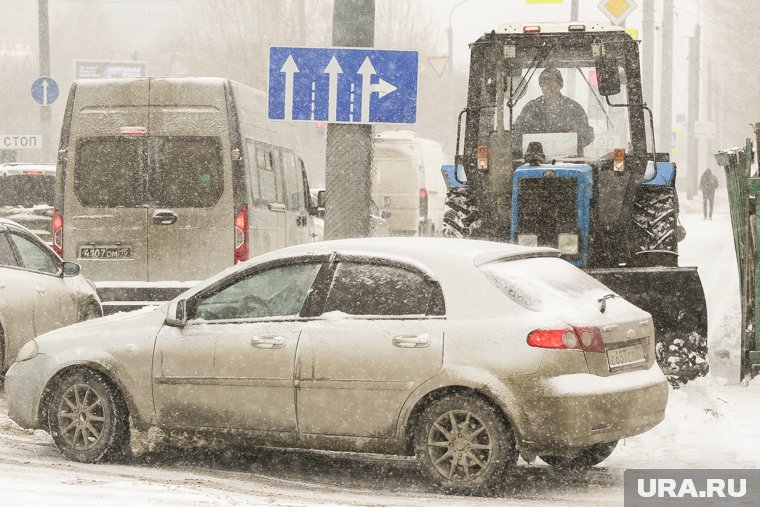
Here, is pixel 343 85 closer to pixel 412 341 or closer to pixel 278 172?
pixel 278 172

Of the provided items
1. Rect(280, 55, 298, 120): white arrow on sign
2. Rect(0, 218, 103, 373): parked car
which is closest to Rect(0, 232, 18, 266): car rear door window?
Rect(0, 218, 103, 373): parked car

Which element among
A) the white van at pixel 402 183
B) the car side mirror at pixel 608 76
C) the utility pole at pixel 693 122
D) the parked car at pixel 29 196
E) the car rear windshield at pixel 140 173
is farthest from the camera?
the utility pole at pixel 693 122

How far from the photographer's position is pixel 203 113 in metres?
13.3

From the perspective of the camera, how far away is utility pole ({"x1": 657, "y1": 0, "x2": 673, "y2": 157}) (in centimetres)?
4003

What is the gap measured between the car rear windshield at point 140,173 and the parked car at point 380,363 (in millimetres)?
4725

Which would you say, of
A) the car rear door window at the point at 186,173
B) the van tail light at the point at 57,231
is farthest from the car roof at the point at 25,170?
the car rear door window at the point at 186,173

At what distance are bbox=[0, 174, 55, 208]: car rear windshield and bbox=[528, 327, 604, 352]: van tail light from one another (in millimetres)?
13428

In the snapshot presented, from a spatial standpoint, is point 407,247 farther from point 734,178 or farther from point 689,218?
point 689,218

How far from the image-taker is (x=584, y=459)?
834cm

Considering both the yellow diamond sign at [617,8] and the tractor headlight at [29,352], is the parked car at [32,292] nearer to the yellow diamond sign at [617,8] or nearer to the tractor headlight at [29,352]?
the tractor headlight at [29,352]

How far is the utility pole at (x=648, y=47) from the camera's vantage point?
31.9 meters

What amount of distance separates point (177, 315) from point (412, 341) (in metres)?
1.59

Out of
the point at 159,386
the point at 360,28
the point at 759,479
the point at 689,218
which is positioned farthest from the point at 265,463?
the point at 689,218

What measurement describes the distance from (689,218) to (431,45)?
31.8 metres
